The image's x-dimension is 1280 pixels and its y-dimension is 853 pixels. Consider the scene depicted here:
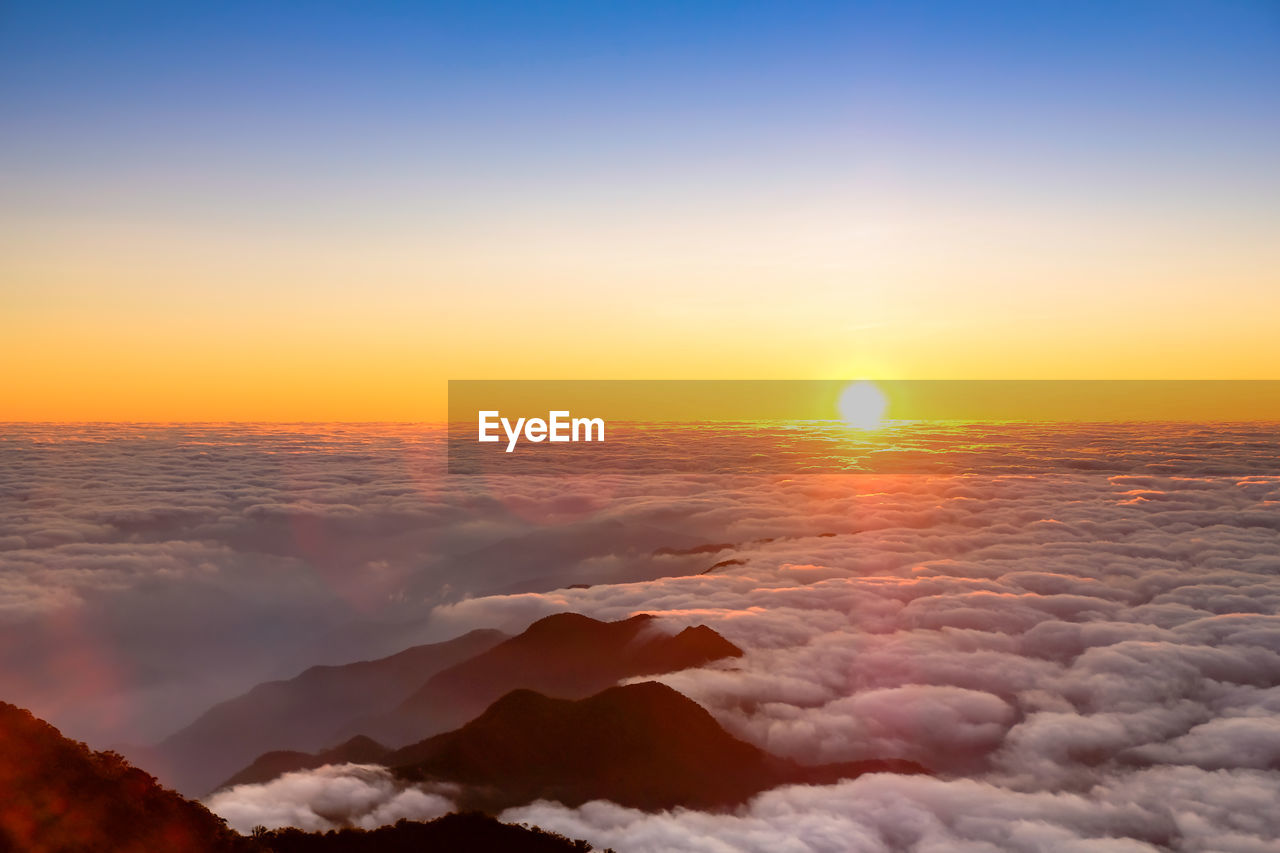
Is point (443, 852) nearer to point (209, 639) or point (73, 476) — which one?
point (209, 639)

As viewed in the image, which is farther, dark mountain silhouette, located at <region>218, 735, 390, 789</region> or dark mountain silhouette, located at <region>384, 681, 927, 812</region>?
dark mountain silhouette, located at <region>218, 735, 390, 789</region>

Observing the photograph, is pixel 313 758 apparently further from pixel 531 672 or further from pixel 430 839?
pixel 430 839

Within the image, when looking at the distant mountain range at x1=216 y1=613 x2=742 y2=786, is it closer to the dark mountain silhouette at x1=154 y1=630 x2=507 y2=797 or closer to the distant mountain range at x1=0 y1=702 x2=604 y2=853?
the dark mountain silhouette at x1=154 y1=630 x2=507 y2=797

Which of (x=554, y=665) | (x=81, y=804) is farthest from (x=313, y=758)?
(x=81, y=804)

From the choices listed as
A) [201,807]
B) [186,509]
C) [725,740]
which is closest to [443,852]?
[201,807]

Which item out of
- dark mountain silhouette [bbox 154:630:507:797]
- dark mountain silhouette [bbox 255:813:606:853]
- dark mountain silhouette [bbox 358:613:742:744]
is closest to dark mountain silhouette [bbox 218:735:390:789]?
dark mountain silhouette [bbox 358:613:742:744]

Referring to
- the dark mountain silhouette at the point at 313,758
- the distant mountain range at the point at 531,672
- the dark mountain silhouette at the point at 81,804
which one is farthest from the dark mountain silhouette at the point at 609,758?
the dark mountain silhouette at the point at 81,804
